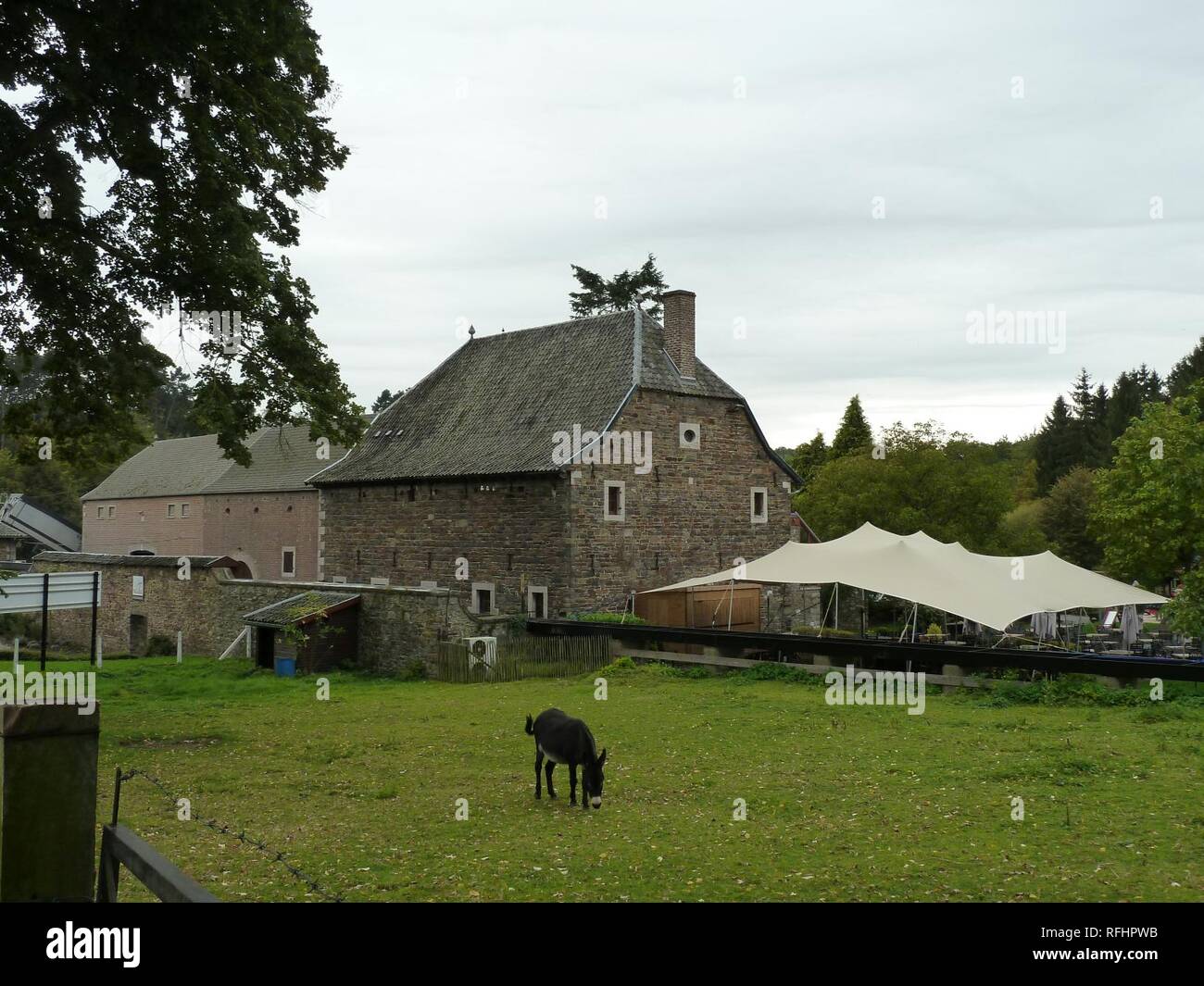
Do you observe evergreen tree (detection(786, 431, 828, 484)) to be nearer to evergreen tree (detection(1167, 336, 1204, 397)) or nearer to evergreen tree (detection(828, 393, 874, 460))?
evergreen tree (detection(828, 393, 874, 460))

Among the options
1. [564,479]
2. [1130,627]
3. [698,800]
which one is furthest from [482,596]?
[698,800]

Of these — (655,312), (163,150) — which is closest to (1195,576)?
(163,150)

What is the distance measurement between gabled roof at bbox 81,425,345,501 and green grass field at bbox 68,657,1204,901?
2862 centimetres

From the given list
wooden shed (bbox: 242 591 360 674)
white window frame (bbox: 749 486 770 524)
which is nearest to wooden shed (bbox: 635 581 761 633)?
white window frame (bbox: 749 486 770 524)

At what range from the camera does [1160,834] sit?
9594 mm

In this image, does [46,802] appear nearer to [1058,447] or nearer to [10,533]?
[10,533]

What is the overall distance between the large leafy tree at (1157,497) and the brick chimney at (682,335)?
1647 cm

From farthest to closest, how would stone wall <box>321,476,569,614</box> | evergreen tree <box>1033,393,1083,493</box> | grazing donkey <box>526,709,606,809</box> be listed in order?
evergreen tree <box>1033,393,1083,493</box> → stone wall <box>321,476,569,614</box> → grazing donkey <box>526,709,606,809</box>

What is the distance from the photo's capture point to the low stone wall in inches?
1042

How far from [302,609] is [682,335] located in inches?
593

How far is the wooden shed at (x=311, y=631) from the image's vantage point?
27578 mm

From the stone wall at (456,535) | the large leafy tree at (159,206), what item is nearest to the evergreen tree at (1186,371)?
the stone wall at (456,535)
